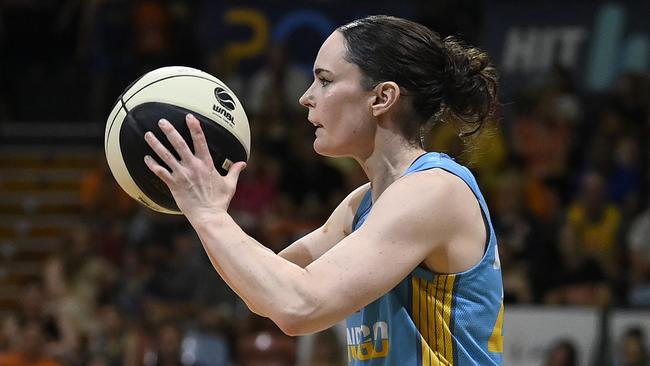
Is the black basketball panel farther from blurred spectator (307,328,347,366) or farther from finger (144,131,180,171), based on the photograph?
blurred spectator (307,328,347,366)

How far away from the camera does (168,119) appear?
118 inches

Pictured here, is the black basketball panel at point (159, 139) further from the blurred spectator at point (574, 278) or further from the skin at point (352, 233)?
the blurred spectator at point (574, 278)

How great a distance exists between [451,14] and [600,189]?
3052mm

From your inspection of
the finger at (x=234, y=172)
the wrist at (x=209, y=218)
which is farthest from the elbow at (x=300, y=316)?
the finger at (x=234, y=172)

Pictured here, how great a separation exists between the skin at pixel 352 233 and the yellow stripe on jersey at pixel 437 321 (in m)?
0.04

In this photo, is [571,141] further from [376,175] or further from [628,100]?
[376,175]

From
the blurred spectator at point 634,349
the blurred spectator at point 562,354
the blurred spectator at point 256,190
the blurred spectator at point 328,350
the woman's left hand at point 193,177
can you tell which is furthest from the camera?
the blurred spectator at point 256,190

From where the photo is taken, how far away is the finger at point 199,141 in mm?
2912

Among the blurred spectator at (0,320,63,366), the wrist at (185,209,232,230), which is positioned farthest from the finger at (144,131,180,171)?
the blurred spectator at (0,320,63,366)

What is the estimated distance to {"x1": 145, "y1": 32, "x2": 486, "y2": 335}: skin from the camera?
276 centimetres

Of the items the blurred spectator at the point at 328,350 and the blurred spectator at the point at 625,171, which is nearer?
the blurred spectator at the point at 328,350

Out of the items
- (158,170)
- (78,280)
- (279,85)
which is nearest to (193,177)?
(158,170)

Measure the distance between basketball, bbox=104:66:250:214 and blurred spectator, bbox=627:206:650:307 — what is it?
5391mm

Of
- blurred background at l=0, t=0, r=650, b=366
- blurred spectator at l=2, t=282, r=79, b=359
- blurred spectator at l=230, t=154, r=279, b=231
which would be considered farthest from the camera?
blurred spectator at l=230, t=154, r=279, b=231
